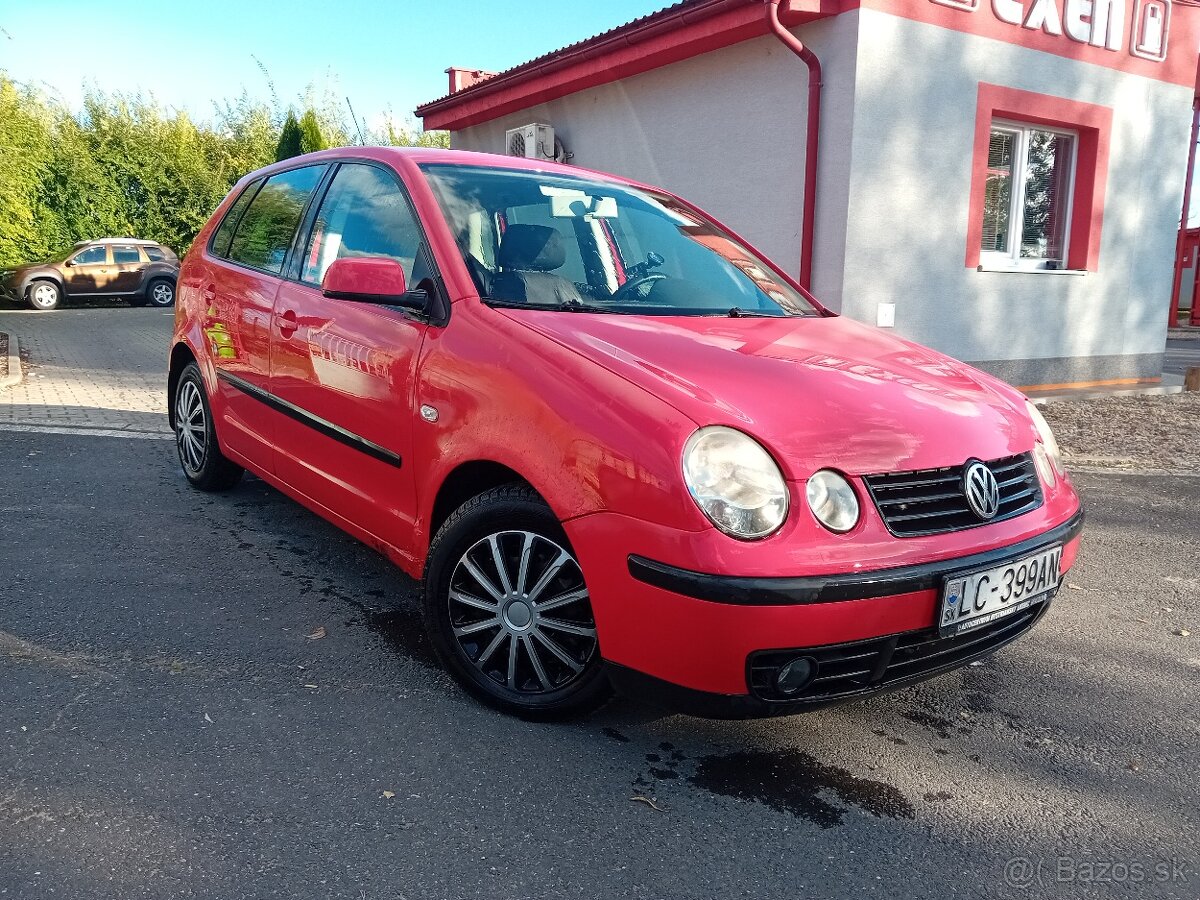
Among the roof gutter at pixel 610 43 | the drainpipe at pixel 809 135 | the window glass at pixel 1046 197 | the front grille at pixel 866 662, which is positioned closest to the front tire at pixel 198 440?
the front grille at pixel 866 662

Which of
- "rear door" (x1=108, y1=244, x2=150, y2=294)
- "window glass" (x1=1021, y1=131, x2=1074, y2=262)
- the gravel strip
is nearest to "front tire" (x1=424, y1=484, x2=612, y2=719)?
the gravel strip

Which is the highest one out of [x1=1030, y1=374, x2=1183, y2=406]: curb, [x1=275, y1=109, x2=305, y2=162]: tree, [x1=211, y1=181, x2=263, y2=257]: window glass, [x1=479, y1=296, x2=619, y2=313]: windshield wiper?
[x1=275, y1=109, x2=305, y2=162]: tree

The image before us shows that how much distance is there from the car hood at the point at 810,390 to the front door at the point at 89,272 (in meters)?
20.6

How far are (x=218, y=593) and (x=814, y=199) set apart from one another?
21.5ft

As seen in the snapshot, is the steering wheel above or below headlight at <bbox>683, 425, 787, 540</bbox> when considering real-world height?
above

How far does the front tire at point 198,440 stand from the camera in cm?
482

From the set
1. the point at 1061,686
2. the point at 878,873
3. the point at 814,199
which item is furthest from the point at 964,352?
the point at 878,873

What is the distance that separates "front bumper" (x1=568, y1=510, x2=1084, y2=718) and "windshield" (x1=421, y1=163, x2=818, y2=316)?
990mm

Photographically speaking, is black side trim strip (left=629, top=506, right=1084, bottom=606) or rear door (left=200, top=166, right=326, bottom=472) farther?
rear door (left=200, top=166, right=326, bottom=472)

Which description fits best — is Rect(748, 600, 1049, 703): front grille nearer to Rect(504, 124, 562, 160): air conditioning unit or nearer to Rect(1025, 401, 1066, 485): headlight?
Rect(1025, 401, 1066, 485): headlight

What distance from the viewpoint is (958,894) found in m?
2.03

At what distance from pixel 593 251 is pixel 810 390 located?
45.5 inches

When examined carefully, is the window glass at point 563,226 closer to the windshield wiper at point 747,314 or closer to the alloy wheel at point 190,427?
the windshield wiper at point 747,314

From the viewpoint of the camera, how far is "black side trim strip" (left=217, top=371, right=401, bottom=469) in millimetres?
3111
